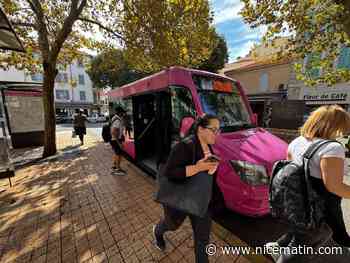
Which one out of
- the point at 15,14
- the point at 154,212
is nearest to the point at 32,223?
the point at 154,212

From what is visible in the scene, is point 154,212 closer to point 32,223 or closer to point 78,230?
point 78,230

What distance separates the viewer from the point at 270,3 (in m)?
5.87

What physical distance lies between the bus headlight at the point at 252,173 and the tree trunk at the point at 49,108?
6863 millimetres

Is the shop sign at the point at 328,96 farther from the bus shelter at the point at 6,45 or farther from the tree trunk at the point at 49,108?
the bus shelter at the point at 6,45

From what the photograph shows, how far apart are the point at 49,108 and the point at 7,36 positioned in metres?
3.22

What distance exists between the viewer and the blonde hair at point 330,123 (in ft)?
4.80

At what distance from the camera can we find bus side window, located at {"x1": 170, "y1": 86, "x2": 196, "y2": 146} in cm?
326

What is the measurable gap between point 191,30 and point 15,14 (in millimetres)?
7061

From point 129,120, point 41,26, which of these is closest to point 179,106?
point 129,120

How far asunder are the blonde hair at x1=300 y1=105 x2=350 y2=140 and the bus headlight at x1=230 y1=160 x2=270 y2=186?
1.03 meters

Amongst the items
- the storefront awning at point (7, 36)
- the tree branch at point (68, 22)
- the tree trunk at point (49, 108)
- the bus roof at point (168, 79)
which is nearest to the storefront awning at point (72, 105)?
the tree trunk at point (49, 108)

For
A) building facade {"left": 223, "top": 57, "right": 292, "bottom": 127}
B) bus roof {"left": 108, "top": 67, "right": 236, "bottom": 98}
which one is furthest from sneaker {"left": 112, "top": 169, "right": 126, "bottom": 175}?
building facade {"left": 223, "top": 57, "right": 292, "bottom": 127}

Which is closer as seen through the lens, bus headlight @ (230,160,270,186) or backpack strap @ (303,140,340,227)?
backpack strap @ (303,140,340,227)

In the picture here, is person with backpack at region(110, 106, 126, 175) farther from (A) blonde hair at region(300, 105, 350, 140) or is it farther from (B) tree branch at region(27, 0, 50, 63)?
(A) blonde hair at region(300, 105, 350, 140)
